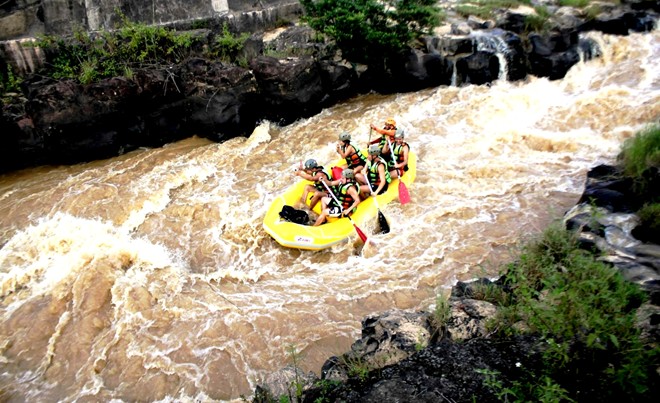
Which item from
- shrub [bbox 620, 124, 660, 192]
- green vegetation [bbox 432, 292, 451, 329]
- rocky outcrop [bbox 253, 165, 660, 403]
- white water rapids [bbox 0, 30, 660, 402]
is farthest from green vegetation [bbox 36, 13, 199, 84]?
shrub [bbox 620, 124, 660, 192]

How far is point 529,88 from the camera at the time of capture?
9023 millimetres

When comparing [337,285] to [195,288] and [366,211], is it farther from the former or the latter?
[195,288]

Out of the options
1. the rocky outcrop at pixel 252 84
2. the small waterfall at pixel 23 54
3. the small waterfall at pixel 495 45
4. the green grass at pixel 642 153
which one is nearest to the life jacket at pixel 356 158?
the rocky outcrop at pixel 252 84

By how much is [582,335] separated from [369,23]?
7885mm

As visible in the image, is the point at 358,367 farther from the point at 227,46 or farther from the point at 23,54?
the point at 23,54

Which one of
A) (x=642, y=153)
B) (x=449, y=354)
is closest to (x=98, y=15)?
(x=449, y=354)

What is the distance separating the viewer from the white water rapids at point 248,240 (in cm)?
427

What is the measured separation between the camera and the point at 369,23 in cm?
899

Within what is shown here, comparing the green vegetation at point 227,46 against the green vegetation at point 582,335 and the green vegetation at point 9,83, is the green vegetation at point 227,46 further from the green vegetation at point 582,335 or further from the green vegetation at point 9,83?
the green vegetation at point 582,335

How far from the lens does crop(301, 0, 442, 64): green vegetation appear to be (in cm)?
876

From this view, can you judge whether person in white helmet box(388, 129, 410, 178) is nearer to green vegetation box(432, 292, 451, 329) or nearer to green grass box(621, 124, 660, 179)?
green grass box(621, 124, 660, 179)

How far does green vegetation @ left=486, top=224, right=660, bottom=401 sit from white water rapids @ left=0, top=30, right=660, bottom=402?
974 millimetres

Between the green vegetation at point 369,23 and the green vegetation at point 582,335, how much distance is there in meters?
6.74

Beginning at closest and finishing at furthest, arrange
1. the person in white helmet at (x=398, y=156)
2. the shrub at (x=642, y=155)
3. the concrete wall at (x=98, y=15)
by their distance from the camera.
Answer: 1. the shrub at (x=642, y=155)
2. the person in white helmet at (x=398, y=156)
3. the concrete wall at (x=98, y=15)
